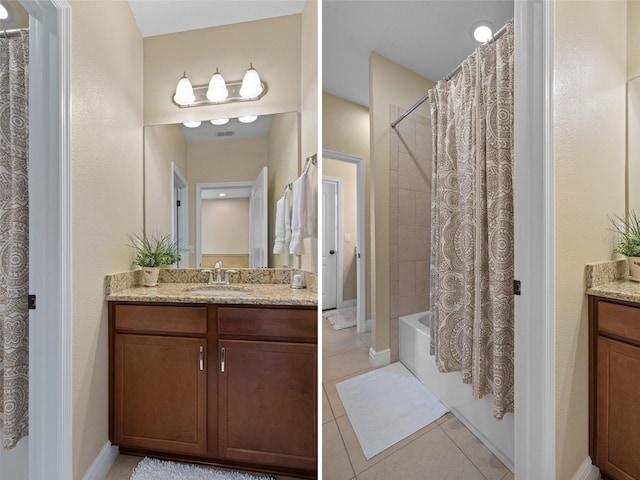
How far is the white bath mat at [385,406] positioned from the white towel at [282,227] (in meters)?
0.78

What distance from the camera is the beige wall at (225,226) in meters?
1.72

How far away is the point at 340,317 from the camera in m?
1.04

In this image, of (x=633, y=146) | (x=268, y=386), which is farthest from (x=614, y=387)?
(x=268, y=386)

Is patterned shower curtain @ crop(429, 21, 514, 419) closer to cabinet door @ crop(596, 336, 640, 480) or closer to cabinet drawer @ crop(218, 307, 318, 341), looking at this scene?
cabinet door @ crop(596, 336, 640, 480)

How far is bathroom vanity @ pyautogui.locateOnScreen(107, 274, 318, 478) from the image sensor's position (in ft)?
4.10

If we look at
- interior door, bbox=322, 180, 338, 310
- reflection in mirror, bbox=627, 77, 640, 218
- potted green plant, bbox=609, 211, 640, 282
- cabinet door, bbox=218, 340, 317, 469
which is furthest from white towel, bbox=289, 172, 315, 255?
reflection in mirror, bbox=627, 77, 640, 218

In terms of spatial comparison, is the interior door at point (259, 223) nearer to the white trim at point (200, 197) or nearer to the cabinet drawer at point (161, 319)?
the white trim at point (200, 197)

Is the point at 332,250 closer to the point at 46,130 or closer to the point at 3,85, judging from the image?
the point at 46,130

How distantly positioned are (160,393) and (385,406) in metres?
0.95

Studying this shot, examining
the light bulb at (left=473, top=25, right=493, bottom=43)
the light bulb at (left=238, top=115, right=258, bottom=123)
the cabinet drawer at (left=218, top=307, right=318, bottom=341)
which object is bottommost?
the cabinet drawer at (left=218, top=307, right=318, bottom=341)

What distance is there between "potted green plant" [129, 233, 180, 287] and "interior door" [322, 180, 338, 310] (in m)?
0.91

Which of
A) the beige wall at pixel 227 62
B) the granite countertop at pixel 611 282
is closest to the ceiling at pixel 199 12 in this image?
the beige wall at pixel 227 62

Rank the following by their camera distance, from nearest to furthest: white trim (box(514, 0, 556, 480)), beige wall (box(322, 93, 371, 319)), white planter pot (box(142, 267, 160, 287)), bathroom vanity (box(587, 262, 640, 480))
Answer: beige wall (box(322, 93, 371, 319))
white trim (box(514, 0, 556, 480))
bathroom vanity (box(587, 262, 640, 480))
white planter pot (box(142, 267, 160, 287))

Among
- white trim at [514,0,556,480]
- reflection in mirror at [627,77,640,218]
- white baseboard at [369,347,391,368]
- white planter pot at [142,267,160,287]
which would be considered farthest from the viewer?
white planter pot at [142,267,160,287]
